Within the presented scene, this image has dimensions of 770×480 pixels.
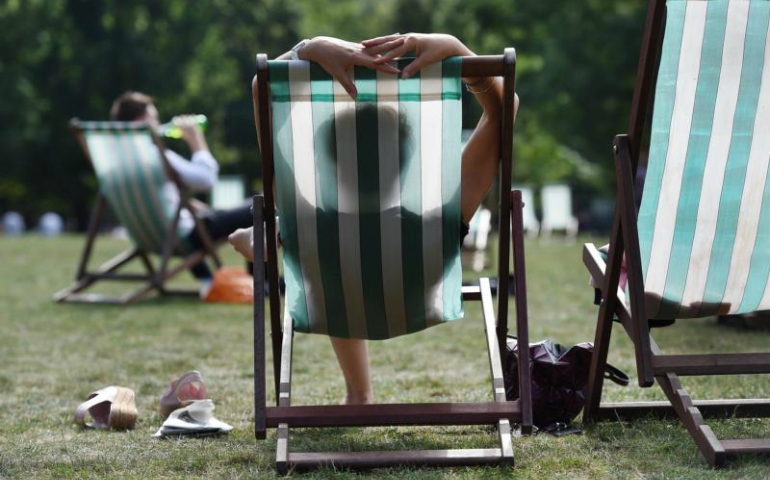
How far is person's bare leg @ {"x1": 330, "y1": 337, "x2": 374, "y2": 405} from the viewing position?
3.20 metres

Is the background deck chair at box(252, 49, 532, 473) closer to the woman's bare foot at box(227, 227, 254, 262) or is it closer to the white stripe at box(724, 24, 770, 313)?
the woman's bare foot at box(227, 227, 254, 262)

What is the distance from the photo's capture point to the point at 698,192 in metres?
2.68

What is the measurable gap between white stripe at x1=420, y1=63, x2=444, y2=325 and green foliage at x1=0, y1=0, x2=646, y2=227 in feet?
72.1

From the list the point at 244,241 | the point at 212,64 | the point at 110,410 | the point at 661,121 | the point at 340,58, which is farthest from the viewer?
the point at 212,64

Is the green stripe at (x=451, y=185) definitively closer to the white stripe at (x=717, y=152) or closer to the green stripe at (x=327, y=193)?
the green stripe at (x=327, y=193)

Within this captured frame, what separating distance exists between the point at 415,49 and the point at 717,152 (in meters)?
0.80

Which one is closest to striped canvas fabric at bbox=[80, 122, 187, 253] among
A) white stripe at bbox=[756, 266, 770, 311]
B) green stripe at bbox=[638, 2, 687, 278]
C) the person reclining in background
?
the person reclining in background

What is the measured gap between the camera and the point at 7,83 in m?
27.9

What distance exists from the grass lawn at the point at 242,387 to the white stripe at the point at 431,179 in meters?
0.48

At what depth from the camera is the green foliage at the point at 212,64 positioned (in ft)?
80.7

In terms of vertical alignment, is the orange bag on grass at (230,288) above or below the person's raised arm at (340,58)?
below

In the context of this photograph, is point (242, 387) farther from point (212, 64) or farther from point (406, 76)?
point (212, 64)

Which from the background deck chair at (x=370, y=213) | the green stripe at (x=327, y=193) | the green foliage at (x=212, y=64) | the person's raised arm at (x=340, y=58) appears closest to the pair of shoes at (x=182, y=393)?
the background deck chair at (x=370, y=213)

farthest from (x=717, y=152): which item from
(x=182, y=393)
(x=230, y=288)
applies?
(x=230, y=288)
